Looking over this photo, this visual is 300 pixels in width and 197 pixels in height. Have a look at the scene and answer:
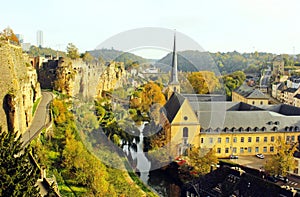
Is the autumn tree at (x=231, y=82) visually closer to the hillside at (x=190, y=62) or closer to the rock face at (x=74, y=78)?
the hillside at (x=190, y=62)

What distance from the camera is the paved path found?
59.7 feet

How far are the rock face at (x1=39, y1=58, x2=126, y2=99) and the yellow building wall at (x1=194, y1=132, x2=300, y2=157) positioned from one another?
1046 cm

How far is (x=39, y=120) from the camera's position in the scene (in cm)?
2098

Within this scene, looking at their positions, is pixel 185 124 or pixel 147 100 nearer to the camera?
pixel 185 124

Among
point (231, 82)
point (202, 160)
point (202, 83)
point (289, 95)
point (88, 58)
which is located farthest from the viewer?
point (231, 82)

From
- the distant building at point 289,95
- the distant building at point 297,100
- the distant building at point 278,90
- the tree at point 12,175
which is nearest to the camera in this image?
the tree at point 12,175

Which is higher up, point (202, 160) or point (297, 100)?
point (297, 100)

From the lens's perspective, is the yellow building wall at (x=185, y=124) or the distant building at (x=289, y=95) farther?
the distant building at (x=289, y=95)

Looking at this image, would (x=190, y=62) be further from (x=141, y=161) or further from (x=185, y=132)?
(x=141, y=161)

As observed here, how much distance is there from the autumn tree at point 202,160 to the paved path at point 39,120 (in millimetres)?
9203

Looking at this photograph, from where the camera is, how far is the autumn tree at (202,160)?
896 inches

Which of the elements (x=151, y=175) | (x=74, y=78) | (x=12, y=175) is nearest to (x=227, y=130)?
(x=151, y=175)

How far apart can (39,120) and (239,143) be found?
51.1 ft

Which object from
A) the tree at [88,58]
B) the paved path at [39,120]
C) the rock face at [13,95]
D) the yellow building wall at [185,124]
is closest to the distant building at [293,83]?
the tree at [88,58]
